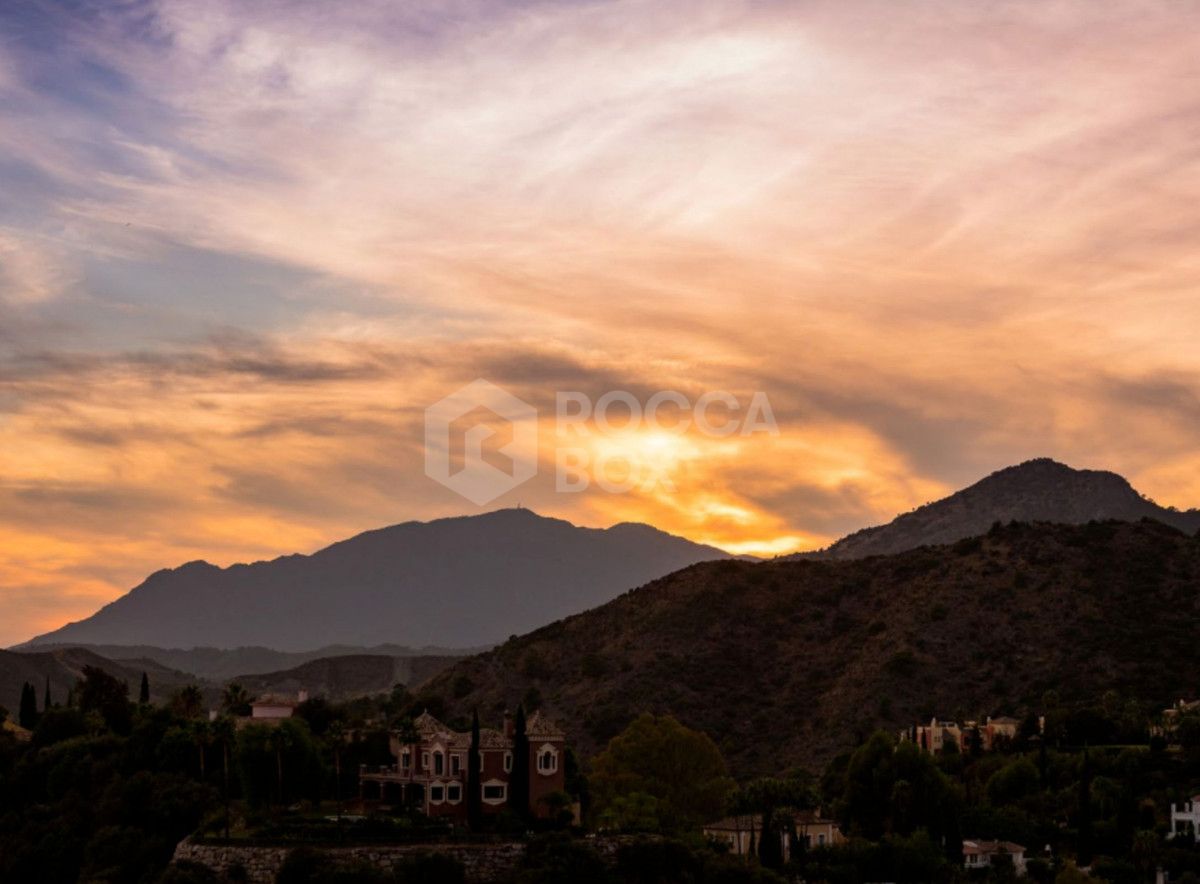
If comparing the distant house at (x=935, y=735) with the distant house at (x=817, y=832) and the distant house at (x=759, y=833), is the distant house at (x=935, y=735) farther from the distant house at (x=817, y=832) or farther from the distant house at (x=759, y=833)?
the distant house at (x=759, y=833)

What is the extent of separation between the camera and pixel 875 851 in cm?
8881

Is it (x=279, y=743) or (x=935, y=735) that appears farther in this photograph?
(x=935, y=735)

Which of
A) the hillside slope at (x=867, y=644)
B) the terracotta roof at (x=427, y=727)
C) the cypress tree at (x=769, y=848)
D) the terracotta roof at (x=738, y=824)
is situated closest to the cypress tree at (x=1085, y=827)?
the terracotta roof at (x=738, y=824)

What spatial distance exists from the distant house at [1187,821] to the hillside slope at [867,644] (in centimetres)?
4163

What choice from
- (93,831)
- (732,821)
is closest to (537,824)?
(732,821)

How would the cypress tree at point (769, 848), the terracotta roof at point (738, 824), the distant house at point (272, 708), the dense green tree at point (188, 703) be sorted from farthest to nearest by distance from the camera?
the dense green tree at point (188, 703) < the distant house at point (272, 708) < the terracotta roof at point (738, 824) < the cypress tree at point (769, 848)

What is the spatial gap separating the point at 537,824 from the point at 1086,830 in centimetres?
3180

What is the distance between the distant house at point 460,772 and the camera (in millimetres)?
89750

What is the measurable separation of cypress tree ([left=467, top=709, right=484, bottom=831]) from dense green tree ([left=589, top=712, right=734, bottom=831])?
56.7 feet

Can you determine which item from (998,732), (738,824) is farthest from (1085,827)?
(998,732)

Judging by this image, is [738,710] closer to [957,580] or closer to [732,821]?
[957,580]

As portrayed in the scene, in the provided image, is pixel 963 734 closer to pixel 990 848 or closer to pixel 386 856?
pixel 990 848

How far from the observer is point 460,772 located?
90.6 metres

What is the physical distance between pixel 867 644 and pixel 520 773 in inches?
3125
